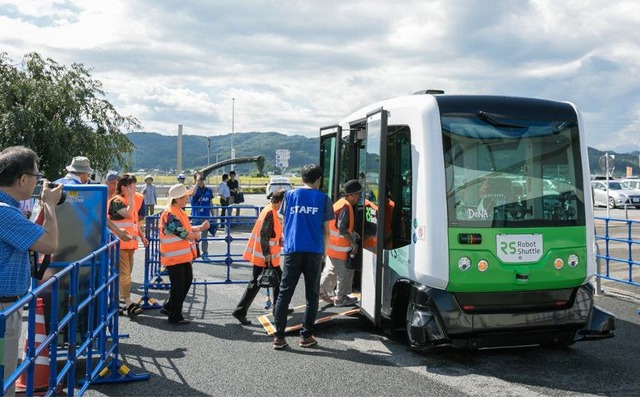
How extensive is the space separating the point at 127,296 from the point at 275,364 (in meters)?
2.83

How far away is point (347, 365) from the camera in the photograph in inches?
213

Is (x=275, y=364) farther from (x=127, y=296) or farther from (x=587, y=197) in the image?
(x=587, y=197)

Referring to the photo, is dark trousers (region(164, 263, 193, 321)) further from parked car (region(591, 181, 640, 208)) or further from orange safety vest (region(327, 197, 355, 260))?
parked car (region(591, 181, 640, 208))

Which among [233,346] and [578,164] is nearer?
[578,164]

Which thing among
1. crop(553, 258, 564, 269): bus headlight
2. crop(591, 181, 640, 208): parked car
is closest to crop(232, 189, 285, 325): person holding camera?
crop(553, 258, 564, 269): bus headlight

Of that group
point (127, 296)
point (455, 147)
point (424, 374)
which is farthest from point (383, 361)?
point (127, 296)

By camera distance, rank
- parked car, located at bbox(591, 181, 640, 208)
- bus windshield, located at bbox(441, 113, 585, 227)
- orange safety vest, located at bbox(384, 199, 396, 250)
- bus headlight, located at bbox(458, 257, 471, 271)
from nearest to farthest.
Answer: bus headlight, located at bbox(458, 257, 471, 271) < bus windshield, located at bbox(441, 113, 585, 227) < orange safety vest, located at bbox(384, 199, 396, 250) < parked car, located at bbox(591, 181, 640, 208)

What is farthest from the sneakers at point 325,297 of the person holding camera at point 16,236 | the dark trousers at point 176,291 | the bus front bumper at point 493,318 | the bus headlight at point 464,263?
the person holding camera at point 16,236

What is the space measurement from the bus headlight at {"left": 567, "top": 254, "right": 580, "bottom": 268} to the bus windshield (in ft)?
1.02

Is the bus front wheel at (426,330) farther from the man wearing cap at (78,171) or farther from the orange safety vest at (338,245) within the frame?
the man wearing cap at (78,171)

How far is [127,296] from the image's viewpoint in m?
7.32

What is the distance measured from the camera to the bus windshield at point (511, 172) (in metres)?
5.33

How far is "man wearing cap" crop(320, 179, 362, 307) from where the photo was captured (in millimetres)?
6742

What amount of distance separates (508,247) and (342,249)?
7.60 feet
